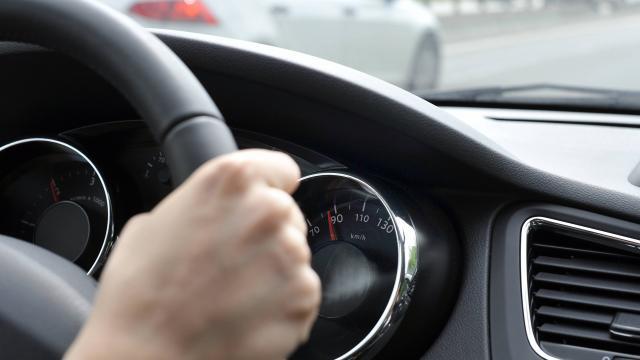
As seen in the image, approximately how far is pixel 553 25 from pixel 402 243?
14415mm

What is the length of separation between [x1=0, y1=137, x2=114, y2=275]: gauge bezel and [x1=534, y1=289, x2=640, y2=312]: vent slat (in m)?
0.87

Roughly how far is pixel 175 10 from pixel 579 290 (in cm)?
512

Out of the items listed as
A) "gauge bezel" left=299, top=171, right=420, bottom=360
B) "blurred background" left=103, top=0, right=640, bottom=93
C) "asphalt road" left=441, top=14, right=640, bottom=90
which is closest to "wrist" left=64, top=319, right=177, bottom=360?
"gauge bezel" left=299, top=171, right=420, bottom=360

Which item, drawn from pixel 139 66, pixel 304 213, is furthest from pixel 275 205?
pixel 304 213

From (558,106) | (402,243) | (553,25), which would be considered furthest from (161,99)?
(553,25)

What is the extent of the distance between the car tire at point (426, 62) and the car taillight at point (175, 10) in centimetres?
278

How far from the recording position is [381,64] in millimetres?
9094

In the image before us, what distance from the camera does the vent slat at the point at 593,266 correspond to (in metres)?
1.82

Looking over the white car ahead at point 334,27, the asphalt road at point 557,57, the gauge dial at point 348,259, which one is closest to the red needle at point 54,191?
the gauge dial at point 348,259

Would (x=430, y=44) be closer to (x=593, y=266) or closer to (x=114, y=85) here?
(x=593, y=266)

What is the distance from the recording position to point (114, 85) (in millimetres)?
1159

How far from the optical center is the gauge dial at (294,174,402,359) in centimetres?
181

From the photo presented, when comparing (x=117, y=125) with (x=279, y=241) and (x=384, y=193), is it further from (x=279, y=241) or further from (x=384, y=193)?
(x=279, y=241)

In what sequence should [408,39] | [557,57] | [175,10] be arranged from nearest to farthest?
[175,10] → [408,39] → [557,57]
